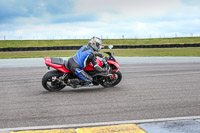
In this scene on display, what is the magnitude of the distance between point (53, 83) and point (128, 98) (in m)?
2.35

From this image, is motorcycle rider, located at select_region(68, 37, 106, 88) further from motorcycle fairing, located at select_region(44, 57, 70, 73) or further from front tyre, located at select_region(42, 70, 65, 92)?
front tyre, located at select_region(42, 70, 65, 92)

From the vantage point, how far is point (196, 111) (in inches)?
211

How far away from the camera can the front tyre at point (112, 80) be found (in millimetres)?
8281

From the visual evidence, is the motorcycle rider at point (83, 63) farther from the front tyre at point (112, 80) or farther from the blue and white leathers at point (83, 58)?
the front tyre at point (112, 80)

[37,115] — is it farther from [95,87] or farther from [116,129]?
[95,87]

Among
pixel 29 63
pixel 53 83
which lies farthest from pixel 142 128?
pixel 29 63

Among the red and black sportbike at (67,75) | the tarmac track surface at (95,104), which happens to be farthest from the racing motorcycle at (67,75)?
the tarmac track surface at (95,104)

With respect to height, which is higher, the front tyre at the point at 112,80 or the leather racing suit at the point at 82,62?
the leather racing suit at the point at 82,62

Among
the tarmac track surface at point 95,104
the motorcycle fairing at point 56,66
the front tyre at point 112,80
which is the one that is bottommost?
the tarmac track surface at point 95,104

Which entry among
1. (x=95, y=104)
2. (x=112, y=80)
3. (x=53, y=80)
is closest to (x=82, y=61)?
(x=53, y=80)

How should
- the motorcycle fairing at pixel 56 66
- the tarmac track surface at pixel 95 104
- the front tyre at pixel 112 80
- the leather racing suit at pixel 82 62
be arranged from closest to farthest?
1. the tarmac track surface at pixel 95 104
2. the motorcycle fairing at pixel 56 66
3. the leather racing suit at pixel 82 62
4. the front tyre at pixel 112 80

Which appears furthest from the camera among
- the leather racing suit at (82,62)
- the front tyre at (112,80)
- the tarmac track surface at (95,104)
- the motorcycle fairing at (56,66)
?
the front tyre at (112,80)

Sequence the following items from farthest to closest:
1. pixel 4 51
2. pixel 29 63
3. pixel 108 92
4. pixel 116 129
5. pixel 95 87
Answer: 1. pixel 4 51
2. pixel 29 63
3. pixel 95 87
4. pixel 108 92
5. pixel 116 129

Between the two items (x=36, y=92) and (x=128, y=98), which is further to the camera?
(x=36, y=92)
